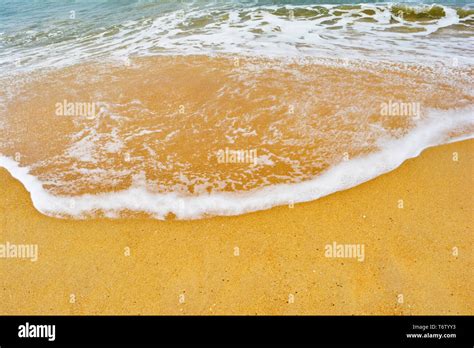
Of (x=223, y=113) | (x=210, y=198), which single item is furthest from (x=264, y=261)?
(x=223, y=113)

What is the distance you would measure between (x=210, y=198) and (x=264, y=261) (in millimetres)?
1377

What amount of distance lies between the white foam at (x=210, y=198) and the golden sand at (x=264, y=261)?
0.17m

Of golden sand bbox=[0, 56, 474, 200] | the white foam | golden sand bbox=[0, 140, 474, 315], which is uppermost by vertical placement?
golden sand bbox=[0, 56, 474, 200]

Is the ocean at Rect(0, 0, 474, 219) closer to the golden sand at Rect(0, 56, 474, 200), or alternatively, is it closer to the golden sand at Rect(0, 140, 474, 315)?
the golden sand at Rect(0, 56, 474, 200)

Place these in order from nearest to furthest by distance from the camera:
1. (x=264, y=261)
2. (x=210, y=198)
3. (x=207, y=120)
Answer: (x=264, y=261), (x=210, y=198), (x=207, y=120)

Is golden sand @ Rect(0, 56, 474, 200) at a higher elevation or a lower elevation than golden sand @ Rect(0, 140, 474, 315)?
higher

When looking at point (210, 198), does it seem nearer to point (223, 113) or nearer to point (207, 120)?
point (207, 120)

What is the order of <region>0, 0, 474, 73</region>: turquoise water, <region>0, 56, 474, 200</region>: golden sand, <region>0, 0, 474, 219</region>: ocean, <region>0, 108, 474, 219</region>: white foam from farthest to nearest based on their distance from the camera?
<region>0, 0, 474, 73</region>: turquoise water < <region>0, 56, 474, 200</region>: golden sand < <region>0, 0, 474, 219</region>: ocean < <region>0, 108, 474, 219</region>: white foam

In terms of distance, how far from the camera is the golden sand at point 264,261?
3.63 m

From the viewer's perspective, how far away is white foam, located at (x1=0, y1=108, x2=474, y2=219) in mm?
4762

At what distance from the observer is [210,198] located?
4.93 meters

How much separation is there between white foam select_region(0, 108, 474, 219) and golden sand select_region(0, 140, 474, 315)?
170 mm

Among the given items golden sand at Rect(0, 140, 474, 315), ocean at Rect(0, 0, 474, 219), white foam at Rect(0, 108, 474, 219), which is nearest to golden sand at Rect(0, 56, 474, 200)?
ocean at Rect(0, 0, 474, 219)
